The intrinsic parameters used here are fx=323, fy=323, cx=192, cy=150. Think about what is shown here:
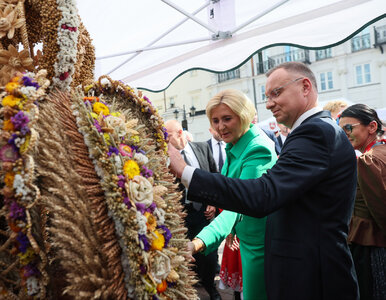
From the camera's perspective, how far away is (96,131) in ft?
2.63

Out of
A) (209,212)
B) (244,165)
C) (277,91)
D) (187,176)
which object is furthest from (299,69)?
(209,212)

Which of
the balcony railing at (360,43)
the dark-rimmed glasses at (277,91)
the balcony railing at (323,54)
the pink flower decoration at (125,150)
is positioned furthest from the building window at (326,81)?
the pink flower decoration at (125,150)

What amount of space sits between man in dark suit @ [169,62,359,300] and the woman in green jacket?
42 centimetres

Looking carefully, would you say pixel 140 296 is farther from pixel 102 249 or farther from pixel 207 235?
pixel 207 235

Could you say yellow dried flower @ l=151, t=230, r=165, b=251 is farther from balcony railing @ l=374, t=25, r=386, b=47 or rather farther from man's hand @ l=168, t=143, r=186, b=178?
balcony railing @ l=374, t=25, r=386, b=47

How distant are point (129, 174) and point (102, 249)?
7.3 inches

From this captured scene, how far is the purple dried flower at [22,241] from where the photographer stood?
2.41ft

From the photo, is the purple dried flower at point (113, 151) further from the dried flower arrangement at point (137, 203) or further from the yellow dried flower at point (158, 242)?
the yellow dried flower at point (158, 242)

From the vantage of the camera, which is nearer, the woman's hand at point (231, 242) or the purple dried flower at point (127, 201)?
the purple dried flower at point (127, 201)

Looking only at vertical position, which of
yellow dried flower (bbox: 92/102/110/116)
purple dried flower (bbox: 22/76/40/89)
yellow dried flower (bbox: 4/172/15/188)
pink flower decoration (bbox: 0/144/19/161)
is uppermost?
purple dried flower (bbox: 22/76/40/89)

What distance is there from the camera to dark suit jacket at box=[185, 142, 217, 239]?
3.78 meters

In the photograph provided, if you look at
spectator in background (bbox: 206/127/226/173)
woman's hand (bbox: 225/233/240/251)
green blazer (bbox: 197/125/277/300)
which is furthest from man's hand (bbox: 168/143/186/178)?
spectator in background (bbox: 206/127/226/173)

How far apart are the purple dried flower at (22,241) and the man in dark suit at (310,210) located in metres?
0.83

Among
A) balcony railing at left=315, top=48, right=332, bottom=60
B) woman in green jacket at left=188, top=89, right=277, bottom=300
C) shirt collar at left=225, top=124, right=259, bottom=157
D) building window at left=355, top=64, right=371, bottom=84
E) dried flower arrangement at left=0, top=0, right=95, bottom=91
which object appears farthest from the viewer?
balcony railing at left=315, top=48, right=332, bottom=60
